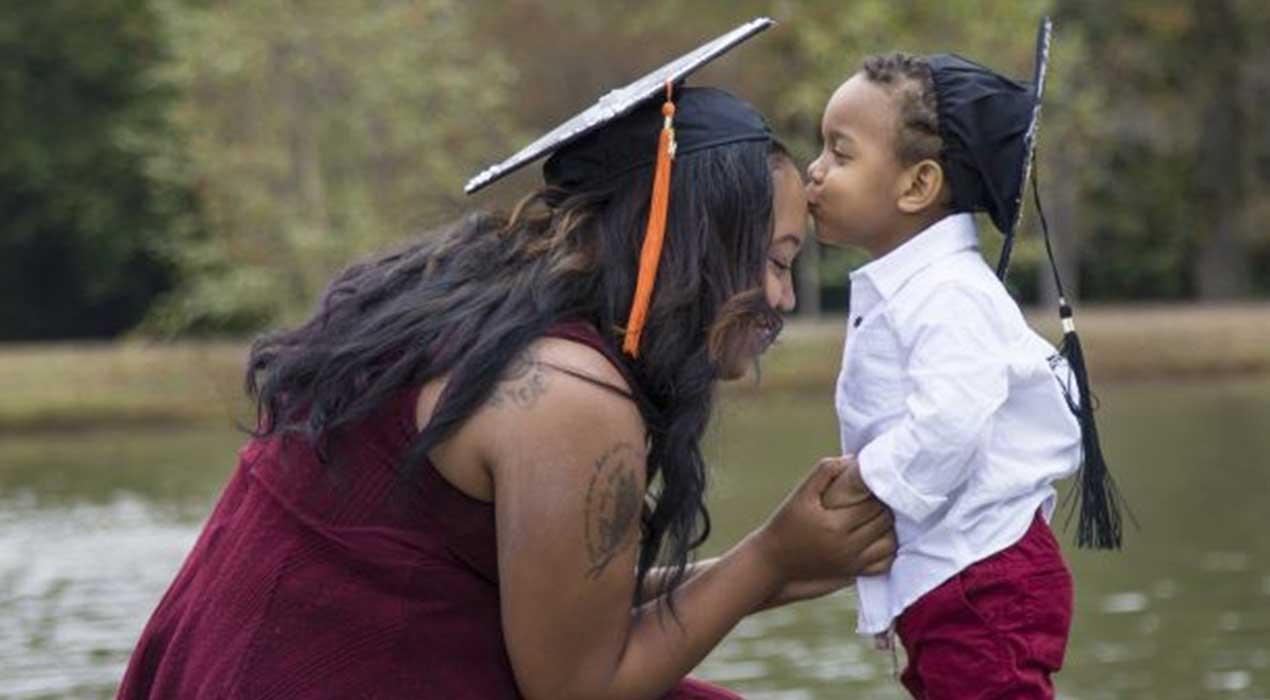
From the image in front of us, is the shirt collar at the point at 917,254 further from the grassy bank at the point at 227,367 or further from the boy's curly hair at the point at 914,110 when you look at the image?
the grassy bank at the point at 227,367

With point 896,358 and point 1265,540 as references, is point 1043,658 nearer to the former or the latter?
point 896,358

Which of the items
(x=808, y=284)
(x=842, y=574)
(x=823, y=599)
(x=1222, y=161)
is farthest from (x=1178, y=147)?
(x=842, y=574)

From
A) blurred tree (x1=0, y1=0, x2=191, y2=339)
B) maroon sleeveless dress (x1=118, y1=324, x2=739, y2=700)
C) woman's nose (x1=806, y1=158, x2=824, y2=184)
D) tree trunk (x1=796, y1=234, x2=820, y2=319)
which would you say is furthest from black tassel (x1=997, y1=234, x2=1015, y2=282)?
blurred tree (x1=0, y1=0, x2=191, y2=339)

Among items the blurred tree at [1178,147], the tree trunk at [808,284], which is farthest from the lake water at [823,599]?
the blurred tree at [1178,147]

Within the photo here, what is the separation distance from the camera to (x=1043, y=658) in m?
3.57

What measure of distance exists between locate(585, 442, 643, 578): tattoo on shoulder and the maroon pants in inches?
17.9

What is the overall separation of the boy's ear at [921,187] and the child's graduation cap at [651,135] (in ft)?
1.19

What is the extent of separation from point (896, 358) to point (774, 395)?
985 inches

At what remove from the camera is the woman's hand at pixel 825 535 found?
3529 mm

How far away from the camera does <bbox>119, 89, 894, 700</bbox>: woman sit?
3311 millimetres

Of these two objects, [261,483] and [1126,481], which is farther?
[1126,481]

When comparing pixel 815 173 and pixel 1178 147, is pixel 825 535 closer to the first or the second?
pixel 815 173

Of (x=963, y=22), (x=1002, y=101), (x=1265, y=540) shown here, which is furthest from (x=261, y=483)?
(x=963, y=22)

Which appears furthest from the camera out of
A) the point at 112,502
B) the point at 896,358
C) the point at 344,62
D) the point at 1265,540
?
the point at 344,62
